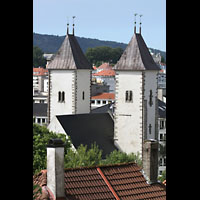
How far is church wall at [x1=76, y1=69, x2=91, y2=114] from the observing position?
127 ft

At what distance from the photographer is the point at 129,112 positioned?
118 feet

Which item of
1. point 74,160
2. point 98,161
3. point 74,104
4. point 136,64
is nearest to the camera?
point 74,160

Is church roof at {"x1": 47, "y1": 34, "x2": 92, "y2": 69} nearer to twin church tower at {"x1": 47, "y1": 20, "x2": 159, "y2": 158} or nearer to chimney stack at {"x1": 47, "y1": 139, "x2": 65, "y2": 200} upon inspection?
twin church tower at {"x1": 47, "y1": 20, "x2": 159, "y2": 158}

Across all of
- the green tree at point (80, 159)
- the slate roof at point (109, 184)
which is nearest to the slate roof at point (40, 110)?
the green tree at point (80, 159)

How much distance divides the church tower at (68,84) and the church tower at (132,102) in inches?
146

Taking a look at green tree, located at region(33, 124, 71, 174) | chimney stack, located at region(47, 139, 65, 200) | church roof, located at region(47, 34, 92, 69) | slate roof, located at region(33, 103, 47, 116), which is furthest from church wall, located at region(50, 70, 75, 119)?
chimney stack, located at region(47, 139, 65, 200)

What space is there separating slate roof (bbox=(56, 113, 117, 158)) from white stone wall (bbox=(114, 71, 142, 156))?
934mm

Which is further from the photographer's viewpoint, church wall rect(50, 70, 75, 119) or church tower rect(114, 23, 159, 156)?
church wall rect(50, 70, 75, 119)

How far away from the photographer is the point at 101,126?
36812 millimetres

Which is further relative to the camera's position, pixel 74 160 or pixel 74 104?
pixel 74 104
